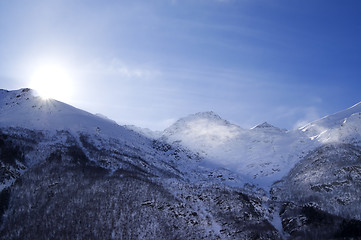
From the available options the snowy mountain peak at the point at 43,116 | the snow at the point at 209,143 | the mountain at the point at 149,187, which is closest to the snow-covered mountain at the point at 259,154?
the snow at the point at 209,143

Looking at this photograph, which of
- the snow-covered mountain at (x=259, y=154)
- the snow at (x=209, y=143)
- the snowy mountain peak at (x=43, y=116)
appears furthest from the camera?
the snow-covered mountain at (x=259, y=154)

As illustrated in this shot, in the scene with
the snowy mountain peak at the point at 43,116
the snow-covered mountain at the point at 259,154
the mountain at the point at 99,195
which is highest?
the snowy mountain peak at the point at 43,116

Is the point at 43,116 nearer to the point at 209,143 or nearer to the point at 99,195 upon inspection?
the point at 99,195

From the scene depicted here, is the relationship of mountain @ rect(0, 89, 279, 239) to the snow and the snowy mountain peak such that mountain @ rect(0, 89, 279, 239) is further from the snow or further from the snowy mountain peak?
the snow

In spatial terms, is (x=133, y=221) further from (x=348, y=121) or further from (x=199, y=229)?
(x=348, y=121)

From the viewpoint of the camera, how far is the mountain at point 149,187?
75312mm

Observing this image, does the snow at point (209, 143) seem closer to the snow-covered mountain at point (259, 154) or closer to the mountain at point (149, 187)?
the snow-covered mountain at point (259, 154)

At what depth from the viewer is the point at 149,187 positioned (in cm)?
9588

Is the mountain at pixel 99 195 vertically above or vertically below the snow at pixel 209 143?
below

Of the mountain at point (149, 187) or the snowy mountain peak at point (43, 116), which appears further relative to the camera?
the snowy mountain peak at point (43, 116)

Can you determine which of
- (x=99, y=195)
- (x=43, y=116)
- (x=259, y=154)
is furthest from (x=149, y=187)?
(x=259, y=154)

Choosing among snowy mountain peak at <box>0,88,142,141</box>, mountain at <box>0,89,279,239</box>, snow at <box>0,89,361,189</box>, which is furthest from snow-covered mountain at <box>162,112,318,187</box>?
snowy mountain peak at <box>0,88,142,141</box>

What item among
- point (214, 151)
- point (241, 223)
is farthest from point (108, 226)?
point (214, 151)

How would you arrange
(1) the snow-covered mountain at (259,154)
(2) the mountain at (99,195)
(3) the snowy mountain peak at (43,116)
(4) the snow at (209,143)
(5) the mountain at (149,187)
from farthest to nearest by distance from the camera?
(1) the snow-covered mountain at (259,154), (4) the snow at (209,143), (3) the snowy mountain peak at (43,116), (5) the mountain at (149,187), (2) the mountain at (99,195)
